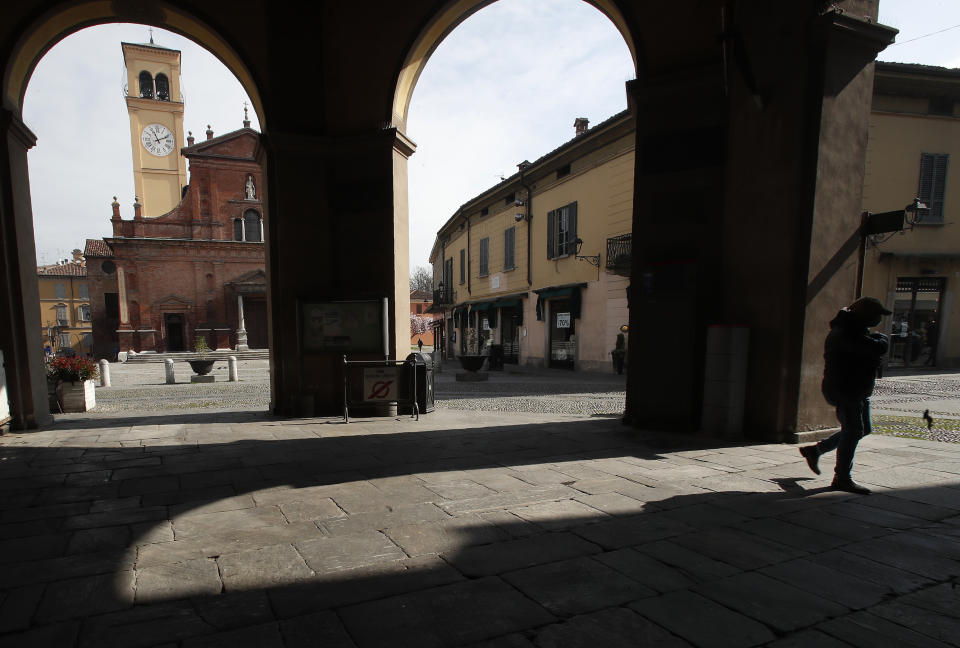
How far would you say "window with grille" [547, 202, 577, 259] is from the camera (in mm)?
17156

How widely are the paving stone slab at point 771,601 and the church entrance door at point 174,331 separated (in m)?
37.9

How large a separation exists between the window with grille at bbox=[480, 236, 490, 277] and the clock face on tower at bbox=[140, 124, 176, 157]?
106ft

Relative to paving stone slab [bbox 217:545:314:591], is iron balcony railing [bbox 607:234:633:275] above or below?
above

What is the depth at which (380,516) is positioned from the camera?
124 inches

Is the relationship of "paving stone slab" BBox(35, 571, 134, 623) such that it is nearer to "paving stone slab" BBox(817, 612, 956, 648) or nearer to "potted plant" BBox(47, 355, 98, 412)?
"paving stone slab" BBox(817, 612, 956, 648)

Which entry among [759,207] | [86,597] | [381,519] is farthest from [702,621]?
[759,207]

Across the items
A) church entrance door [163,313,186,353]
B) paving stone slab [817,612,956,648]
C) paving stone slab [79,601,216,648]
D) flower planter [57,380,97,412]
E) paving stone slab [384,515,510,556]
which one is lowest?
church entrance door [163,313,186,353]

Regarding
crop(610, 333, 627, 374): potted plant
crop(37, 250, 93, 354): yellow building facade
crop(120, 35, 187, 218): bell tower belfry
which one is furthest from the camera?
crop(37, 250, 93, 354): yellow building facade

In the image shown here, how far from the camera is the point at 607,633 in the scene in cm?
191

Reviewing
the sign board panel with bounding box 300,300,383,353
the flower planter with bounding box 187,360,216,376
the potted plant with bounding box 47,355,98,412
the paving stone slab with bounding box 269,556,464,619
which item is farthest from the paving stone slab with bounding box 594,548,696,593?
the flower planter with bounding box 187,360,216,376

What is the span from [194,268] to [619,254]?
3101 cm

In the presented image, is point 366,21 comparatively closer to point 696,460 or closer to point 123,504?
point 123,504

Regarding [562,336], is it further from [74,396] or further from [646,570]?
[646,570]

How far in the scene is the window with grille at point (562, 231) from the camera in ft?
56.3
